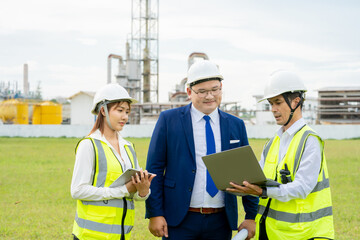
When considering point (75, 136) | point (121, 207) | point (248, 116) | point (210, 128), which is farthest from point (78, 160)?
point (248, 116)

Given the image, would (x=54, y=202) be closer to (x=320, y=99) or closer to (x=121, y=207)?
(x=121, y=207)

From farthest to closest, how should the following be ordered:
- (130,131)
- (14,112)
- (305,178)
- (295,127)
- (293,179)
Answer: (14,112) < (130,131) < (295,127) < (293,179) < (305,178)

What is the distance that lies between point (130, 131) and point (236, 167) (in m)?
29.2

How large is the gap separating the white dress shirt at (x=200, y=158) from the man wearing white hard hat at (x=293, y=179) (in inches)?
16.2

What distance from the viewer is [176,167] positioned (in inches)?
143

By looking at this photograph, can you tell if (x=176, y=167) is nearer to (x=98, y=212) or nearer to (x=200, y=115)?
(x=200, y=115)

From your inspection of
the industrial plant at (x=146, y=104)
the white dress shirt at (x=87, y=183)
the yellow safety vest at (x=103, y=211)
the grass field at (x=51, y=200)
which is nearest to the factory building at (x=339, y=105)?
the industrial plant at (x=146, y=104)

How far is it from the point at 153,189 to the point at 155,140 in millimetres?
437

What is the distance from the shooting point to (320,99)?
50.1 metres

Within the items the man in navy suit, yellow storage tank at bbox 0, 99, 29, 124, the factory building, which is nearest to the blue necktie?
the man in navy suit

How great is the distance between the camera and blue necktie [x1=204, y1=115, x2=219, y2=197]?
3549 mm

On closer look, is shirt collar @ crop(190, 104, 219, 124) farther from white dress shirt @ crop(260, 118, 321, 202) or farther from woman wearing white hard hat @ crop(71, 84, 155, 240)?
white dress shirt @ crop(260, 118, 321, 202)

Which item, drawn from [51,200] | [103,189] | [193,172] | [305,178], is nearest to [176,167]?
[193,172]

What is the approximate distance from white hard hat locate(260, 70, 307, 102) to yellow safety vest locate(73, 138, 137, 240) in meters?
1.41
